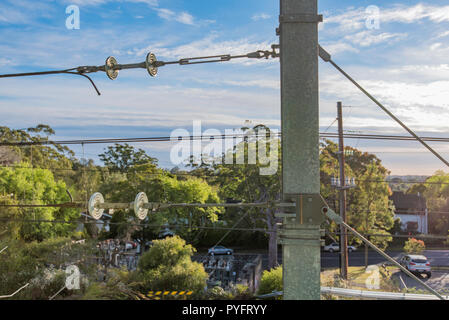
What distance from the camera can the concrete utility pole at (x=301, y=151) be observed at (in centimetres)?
222

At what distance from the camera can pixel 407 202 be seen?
98.4 feet

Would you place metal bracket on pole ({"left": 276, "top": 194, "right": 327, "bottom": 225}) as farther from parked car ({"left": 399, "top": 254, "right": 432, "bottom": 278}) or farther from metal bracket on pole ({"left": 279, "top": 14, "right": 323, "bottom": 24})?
parked car ({"left": 399, "top": 254, "right": 432, "bottom": 278})

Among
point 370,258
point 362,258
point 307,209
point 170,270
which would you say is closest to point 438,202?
point 370,258

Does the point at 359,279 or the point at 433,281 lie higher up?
the point at 359,279

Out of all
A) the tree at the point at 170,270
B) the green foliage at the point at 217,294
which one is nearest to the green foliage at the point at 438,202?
the green foliage at the point at 217,294

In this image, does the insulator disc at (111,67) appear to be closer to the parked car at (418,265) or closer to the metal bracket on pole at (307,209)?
the metal bracket on pole at (307,209)

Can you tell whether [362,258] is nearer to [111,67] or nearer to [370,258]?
[370,258]

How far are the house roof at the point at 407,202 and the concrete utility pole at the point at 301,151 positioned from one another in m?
30.1

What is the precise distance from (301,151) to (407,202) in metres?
31.9

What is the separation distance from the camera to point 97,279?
14719 mm

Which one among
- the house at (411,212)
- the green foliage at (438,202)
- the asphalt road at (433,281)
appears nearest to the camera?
the asphalt road at (433,281)

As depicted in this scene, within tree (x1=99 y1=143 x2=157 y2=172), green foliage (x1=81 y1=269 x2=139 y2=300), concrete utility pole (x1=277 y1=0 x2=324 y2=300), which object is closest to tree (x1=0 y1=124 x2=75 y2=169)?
tree (x1=99 y1=143 x2=157 y2=172)

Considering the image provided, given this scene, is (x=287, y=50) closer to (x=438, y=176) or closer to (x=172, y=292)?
(x=172, y=292)

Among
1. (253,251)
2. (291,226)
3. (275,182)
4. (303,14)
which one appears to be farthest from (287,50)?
(253,251)
